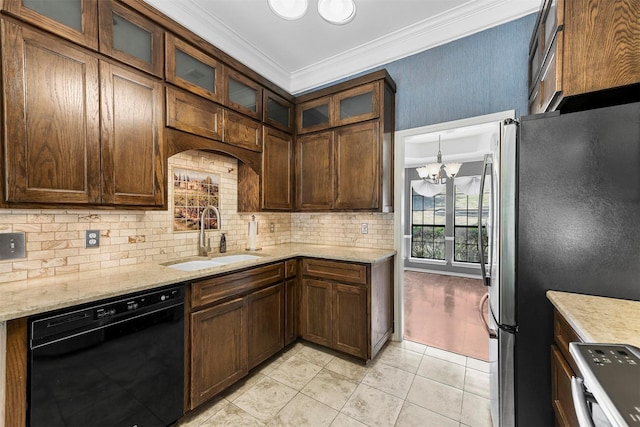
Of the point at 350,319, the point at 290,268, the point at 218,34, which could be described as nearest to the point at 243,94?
the point at 218,34

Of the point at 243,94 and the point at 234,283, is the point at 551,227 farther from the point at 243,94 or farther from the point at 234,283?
the point at 243,94

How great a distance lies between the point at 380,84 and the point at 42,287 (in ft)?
9.42

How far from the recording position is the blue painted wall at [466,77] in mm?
2195

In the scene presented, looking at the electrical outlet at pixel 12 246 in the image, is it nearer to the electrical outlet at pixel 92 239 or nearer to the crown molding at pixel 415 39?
the electrical outlet at pixel 92 239

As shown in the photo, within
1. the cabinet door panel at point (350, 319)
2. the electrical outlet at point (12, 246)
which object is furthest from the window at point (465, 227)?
the electrical outlet at point (12, 246)

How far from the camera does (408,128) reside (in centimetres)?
272

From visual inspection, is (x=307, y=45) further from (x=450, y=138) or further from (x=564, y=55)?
(x=450, y=138)

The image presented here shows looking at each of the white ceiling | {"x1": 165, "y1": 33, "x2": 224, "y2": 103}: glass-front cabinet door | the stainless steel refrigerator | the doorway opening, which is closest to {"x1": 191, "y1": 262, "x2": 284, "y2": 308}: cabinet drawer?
the doorway opening

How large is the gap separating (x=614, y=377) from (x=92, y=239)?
251cm

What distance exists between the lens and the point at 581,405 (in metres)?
0.69

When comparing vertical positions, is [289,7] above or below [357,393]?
above

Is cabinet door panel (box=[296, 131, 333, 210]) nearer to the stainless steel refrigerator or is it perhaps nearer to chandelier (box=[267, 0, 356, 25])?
chandelier (box=[267, 0, 356, 25])

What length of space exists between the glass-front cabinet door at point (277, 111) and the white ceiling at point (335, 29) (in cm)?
42

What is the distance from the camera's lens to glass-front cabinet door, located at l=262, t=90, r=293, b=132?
273 cm
